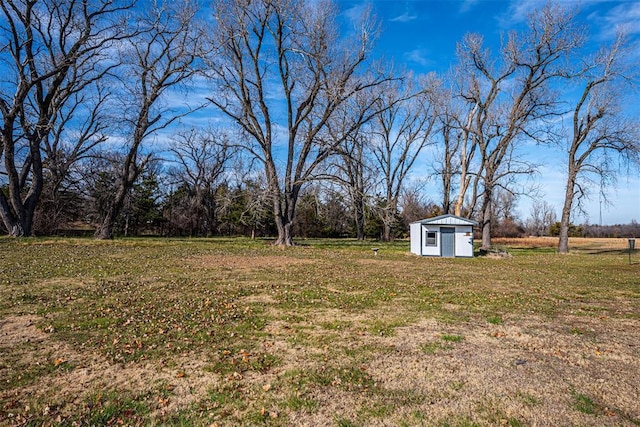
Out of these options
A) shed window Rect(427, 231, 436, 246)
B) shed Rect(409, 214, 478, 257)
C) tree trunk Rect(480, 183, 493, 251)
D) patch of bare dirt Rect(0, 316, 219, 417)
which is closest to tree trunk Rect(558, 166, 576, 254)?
tree trunk Rect(480, 183, 493, 251)

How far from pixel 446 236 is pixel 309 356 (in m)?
19.0

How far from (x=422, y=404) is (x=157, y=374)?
8.79 ft

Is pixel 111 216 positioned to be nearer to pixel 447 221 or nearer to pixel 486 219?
pixel 447 221

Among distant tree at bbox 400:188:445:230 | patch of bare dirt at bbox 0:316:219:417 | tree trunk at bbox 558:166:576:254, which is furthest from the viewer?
distant tree at bbox 400:188:445:230

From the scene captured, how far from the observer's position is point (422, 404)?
3.48m

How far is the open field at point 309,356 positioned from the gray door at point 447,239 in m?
12.7

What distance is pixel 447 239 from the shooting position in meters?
22.2

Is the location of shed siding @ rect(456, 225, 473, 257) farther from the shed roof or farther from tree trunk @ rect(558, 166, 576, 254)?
tree trunk @ rect(558, 166, 576, 254)

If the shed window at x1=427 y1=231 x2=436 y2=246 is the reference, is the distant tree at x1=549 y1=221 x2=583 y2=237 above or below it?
above

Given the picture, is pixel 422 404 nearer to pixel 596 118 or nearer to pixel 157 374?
pixel 157 374

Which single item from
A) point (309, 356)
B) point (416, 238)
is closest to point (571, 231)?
point (416, 238)

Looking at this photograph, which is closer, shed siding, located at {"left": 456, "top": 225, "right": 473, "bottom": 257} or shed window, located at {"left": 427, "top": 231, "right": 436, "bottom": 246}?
shed siding, located at {"left": 456, "top": 225, "right": 473, "bottom": 257}

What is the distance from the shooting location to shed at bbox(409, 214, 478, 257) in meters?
22.1

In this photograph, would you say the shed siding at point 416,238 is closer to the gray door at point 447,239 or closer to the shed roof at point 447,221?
the shed roof at point 447,221
